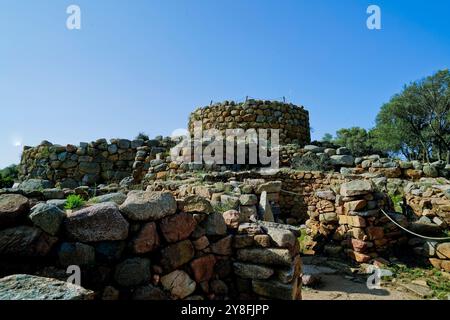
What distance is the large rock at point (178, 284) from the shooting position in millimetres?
2539

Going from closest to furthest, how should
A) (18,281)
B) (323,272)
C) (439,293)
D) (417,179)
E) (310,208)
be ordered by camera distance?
(18,281) < (439,293) < (323,272) < (310,208) < (417,179)

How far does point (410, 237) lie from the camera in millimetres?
5867

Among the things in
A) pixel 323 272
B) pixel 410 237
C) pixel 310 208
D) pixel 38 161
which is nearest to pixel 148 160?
pixel 38 161

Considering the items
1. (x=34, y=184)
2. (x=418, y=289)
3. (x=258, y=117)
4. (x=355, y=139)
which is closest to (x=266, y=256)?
(x=418, y=289)

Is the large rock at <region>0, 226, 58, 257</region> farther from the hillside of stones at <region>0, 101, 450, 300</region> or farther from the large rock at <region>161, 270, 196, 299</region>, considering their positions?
the large rock at <region>161, 270, 196, 299</region>

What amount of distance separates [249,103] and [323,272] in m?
7.95

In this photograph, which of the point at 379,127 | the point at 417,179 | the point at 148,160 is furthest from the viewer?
the point at 379,127

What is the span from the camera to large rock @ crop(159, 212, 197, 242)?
8.49 ft

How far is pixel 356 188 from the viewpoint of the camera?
19.6 ft

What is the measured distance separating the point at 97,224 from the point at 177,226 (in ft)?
2.23

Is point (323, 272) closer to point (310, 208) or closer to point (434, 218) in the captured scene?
point (310, 208)

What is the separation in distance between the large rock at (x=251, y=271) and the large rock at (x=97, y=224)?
3.90 ft

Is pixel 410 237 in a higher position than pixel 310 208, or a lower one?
lower

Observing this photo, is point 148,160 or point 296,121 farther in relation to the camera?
point 296,121
